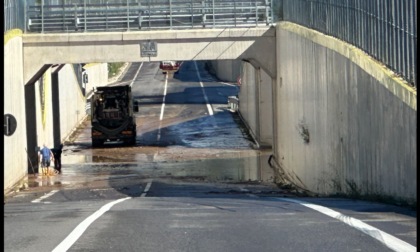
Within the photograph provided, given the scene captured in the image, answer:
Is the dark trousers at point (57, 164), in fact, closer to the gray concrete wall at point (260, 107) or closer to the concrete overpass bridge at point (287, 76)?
the concrete overpass bridge at point (287, 76)

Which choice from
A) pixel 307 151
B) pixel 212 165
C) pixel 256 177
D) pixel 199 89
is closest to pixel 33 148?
pixel 212 165

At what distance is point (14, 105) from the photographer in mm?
38594

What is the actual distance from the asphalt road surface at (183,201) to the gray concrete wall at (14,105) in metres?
1.01

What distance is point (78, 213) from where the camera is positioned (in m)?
15.0

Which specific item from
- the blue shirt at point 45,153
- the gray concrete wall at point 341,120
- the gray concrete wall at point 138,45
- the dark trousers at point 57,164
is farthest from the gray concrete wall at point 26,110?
the gray concrete wall at point 341,120

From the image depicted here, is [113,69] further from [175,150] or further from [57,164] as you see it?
[57,164]

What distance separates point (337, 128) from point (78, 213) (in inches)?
497

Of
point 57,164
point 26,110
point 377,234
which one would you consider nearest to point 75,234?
point 377,234

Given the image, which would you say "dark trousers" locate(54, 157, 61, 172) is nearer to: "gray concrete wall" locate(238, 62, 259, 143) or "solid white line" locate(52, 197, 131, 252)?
"gray concrete wall" locate(238, 62, 259, 143)

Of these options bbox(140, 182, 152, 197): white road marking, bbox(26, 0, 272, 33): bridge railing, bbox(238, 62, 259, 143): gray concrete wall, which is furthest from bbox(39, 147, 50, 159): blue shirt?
bbox(238, 62, 259, 143): gray concrete wall

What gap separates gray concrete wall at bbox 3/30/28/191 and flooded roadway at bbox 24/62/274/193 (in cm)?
100

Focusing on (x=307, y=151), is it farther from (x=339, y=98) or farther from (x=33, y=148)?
(x=33, y=148)

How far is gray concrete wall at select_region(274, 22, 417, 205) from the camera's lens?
18.3m

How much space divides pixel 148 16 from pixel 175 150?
9361 mm
